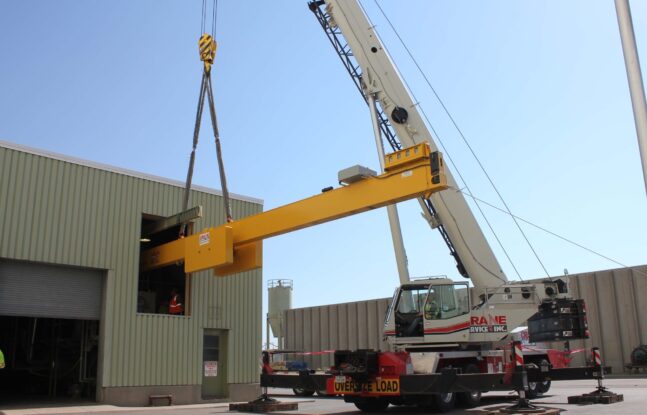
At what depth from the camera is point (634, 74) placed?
735cm

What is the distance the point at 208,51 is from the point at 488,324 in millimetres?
9911

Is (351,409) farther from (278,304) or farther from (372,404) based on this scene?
(278,304)

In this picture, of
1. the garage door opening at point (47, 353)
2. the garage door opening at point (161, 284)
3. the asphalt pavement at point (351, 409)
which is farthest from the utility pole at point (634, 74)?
the garage door opening at point (47, 353)

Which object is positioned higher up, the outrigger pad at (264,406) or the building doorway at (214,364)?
the building doorway at (214,364)

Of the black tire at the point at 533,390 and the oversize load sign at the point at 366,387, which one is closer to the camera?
the oversize load sign at the point at 366,387

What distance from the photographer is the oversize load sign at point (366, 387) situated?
40.0ft

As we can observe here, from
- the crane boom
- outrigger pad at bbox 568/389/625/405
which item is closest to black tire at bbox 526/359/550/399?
outrigger pad at bbox 568/389/625/405

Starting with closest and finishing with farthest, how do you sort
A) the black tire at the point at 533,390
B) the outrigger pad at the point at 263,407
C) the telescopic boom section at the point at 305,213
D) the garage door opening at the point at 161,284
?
the telescopic boom section at the point at 305,213
the outrigger pad at the point at 263,407
the black tire at the point at 533,390
the garage door opening at the point at 161,284

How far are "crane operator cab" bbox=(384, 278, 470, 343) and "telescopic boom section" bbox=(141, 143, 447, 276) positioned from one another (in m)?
2.74

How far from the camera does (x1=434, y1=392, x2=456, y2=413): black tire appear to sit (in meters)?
13.0

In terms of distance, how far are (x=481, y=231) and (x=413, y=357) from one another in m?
4.03

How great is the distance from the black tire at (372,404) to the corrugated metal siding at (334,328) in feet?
86.9

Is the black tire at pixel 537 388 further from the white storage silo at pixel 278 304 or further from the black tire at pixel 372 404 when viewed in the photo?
the white storage silo at pixel 278 304

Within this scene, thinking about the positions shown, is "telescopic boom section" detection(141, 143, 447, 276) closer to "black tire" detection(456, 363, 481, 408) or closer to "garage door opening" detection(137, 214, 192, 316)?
"garage door opening" detection(137, 214, 192, 316)
